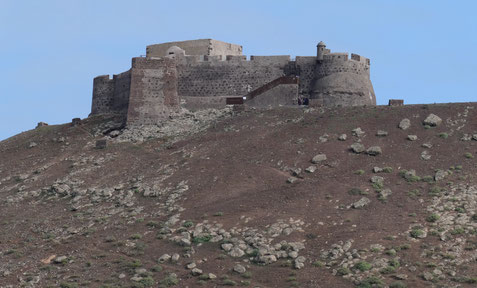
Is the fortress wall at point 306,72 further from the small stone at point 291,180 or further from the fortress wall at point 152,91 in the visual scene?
the small stone at point 291,180

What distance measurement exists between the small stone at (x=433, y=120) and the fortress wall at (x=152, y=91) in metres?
16.6

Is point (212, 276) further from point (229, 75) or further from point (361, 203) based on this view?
point (229, 75)

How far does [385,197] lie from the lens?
45.7 m

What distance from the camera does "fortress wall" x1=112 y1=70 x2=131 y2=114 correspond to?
2477 inches

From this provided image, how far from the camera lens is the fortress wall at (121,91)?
2477 inches

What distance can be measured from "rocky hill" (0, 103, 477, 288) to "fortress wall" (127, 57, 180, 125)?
1.33 meters

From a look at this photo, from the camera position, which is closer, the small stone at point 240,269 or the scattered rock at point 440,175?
the small stone at point 240,269

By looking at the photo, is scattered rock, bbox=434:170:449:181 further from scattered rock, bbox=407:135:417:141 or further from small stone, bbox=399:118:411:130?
small stone, bbox=399:118:411:130

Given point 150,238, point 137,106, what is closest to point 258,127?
point 137,106

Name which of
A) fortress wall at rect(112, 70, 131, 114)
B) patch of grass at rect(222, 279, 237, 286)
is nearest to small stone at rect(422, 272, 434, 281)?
patch of grass at rect(222, 279, 237, 286)

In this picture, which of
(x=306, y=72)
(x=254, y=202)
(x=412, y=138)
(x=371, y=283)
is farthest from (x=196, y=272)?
(x=306, y=72)

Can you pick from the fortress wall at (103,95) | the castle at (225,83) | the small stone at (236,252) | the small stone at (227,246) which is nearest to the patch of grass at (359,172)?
the small stone at (227,246)

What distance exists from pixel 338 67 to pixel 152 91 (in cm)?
1229

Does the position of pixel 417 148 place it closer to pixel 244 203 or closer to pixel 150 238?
pixel 244 203
